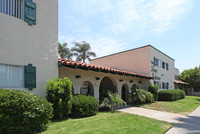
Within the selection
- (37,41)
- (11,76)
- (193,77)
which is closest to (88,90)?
(37,41)

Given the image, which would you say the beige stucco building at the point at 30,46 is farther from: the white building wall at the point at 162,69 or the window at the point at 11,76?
the white building wall at the point at 162,69

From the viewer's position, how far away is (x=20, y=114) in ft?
13.9

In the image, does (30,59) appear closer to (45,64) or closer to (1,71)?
(45,64)

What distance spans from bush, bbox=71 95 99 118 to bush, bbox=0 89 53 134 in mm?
2161

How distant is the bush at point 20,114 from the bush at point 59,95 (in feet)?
3.97

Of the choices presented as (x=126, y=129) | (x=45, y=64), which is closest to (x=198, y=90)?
(x=126, y=129)

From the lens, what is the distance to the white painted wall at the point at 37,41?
5.29m

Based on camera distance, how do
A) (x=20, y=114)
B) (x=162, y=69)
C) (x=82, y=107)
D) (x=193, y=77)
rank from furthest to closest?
(x=193, y=77)
(x=162, y=69)
(x=82, y=107)
(x=20, y=114)

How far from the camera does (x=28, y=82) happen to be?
571 centimetres

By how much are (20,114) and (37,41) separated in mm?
3439

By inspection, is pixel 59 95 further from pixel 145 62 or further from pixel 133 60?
pixel 133 60

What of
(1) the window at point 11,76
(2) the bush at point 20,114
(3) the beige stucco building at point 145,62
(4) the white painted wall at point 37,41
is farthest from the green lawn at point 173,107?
(1) the window at point 11,76

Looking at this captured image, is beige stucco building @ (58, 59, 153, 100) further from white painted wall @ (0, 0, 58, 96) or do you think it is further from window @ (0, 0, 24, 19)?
Answer: window @ (0, 0, 24, 19)

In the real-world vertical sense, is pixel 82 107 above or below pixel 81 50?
below
